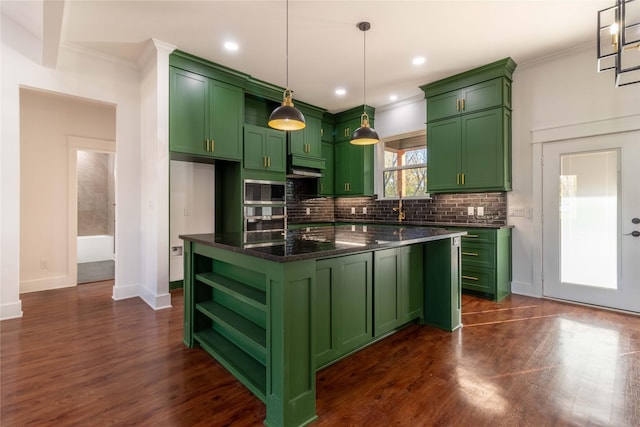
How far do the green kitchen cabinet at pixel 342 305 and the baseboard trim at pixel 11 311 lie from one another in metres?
3.40

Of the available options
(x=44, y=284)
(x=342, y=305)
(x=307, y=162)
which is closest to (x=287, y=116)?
(x=342, y=305)

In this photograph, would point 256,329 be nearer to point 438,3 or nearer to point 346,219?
point 438,3

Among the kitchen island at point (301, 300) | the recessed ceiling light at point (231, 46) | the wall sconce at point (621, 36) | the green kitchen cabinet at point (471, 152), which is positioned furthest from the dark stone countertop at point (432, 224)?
the recessed ceiling light at point (231, 46)

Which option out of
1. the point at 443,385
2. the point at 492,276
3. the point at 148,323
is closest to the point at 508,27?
the point at 492,276

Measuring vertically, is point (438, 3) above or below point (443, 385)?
above

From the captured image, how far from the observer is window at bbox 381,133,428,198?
Result: 17.3 ft

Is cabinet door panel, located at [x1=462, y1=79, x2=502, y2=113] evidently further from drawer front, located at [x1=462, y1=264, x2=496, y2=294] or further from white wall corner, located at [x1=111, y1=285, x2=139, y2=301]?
white wall corner, located at [x1=111, y1=285, x2=139, y2=301]

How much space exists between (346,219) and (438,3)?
413cm

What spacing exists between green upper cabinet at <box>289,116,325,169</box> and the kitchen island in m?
2.74

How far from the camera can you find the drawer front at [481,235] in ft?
12.5

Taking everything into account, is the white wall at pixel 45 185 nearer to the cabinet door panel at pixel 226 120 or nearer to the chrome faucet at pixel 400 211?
the cabinet door panel at pixel 226 120

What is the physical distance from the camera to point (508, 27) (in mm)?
3172

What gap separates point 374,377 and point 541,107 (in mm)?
3931

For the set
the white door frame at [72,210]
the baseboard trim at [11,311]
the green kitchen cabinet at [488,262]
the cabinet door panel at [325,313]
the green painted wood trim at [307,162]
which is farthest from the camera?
the green painted wood trim at [307,162]
